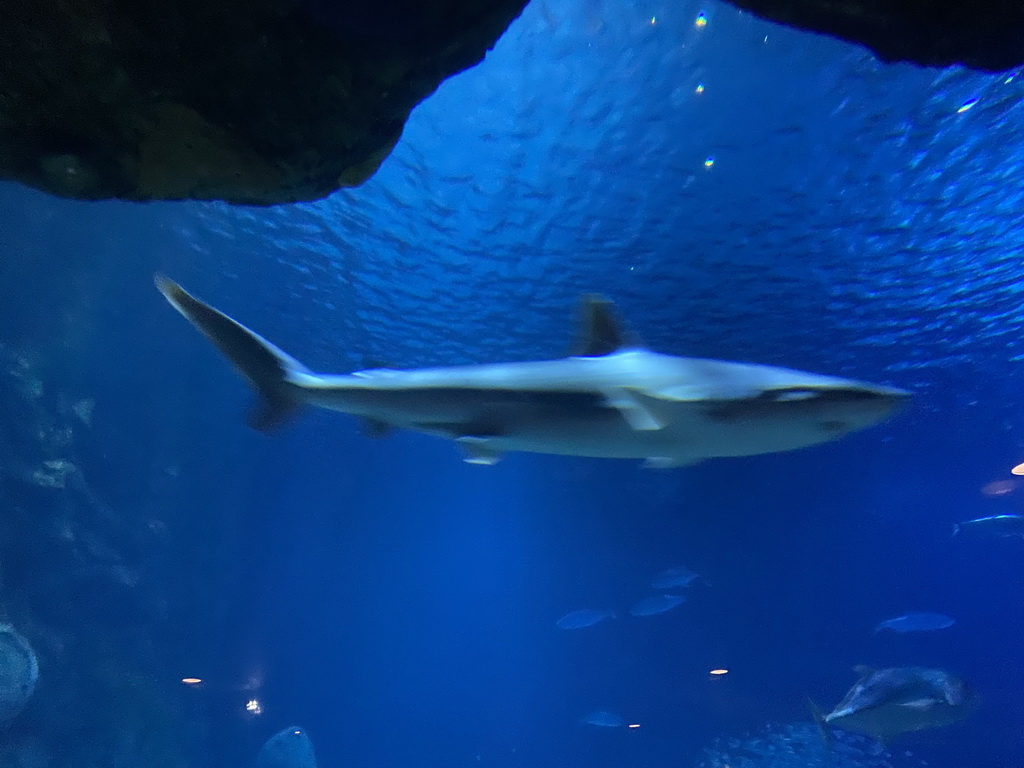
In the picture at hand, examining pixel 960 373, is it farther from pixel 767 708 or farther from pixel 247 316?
pixel 247 316

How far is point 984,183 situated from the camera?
873 cm

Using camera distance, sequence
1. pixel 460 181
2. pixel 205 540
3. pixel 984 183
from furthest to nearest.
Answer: pixel 205 540 → pixel 460 181 → pixel 984 183

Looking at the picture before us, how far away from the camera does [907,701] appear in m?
9.11

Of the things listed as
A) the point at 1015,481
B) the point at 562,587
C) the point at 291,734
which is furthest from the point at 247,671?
the point at 1015,481

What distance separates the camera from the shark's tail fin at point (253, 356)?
2.67 meters

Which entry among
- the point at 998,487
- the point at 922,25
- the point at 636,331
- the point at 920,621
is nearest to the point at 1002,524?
the point at 998,487

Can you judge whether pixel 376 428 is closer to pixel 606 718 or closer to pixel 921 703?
pixel 921 703

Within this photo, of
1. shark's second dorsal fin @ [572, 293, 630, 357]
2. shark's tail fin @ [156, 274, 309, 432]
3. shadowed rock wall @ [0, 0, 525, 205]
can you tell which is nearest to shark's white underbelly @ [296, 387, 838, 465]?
shark's tail fin @ [156, 274, 309, 432]

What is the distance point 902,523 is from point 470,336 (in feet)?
61.4

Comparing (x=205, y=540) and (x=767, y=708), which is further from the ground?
(x=205, y=540)

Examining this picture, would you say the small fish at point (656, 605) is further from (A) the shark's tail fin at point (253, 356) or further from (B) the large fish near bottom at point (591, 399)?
(A) the shark's tail fin at point (253, 356)

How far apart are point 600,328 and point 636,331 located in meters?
9.70

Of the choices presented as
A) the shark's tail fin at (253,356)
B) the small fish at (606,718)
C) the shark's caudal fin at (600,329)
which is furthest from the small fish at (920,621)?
the shark's tail fin at (253,356)

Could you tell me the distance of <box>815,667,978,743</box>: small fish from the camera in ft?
30.0
